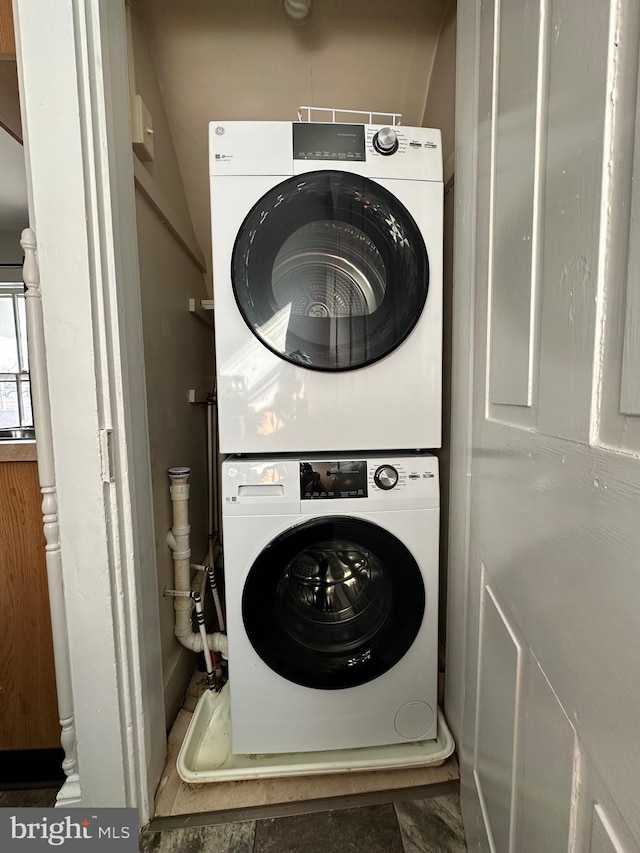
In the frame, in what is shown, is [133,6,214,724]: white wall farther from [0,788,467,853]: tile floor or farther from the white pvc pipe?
the white pvc pipe

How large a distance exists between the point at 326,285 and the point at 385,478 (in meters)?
0.57

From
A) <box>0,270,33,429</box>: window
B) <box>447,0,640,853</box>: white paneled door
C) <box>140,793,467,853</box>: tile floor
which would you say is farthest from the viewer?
<box>0,270,33,429</box>: window

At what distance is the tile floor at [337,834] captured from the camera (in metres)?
0.99

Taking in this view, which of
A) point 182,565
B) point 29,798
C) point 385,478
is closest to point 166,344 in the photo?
point 182,565

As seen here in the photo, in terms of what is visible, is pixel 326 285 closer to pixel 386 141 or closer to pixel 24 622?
pixel 386 141

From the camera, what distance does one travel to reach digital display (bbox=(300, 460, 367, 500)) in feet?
3.58

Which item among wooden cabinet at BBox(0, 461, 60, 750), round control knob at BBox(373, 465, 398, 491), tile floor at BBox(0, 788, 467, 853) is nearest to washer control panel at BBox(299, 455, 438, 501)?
round control knob at BBox(373, 465, 398, 491)

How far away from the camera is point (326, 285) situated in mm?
1118

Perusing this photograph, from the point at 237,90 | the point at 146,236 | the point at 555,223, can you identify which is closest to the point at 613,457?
the point at 555,223

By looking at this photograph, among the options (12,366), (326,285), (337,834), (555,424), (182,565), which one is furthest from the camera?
(12,366)

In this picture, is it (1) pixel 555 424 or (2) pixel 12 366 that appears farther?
(2) pixel 12 366

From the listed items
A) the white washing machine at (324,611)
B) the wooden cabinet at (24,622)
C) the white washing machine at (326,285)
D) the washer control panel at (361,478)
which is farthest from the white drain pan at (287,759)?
the white washing machine at (326,285)

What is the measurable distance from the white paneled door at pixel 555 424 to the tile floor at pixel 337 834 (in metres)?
0.14

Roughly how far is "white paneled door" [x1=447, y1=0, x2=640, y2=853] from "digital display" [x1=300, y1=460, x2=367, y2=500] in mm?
314
